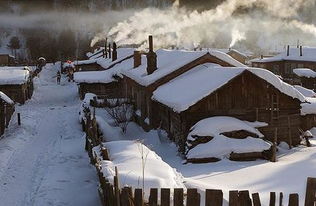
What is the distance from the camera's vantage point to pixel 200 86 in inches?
786

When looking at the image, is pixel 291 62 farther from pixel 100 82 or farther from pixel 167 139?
pixel 167 139

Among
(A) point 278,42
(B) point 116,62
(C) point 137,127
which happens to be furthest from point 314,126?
(A) point 278,42

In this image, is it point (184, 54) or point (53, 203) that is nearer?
point (53, 203)

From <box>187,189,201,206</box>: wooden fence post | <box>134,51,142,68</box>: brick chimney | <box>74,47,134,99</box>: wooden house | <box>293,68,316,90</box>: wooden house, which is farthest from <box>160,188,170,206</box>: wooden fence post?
<box>293,68,316,90</box>: wooden house

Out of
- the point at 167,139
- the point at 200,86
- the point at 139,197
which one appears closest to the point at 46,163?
the point at 167,139

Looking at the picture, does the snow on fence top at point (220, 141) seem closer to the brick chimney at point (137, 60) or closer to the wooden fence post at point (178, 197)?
the wooden fence post at point (178, 197)

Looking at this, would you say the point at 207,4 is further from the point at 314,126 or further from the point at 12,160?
the point at 12,160

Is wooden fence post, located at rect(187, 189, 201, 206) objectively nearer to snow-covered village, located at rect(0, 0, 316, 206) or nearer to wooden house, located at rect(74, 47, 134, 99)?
snow-covered village, located at rect(0, 0, 316, 206)

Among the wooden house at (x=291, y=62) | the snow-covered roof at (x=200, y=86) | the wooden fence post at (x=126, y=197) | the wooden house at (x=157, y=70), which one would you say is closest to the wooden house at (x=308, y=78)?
the wooden house at (x=291, y=62)

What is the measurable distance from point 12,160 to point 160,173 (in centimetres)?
1053

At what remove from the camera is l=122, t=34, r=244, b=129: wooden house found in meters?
23.7

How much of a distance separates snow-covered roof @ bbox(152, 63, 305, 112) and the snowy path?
454 cm

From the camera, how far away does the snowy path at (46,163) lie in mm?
12789

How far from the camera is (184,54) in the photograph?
86.4ft
